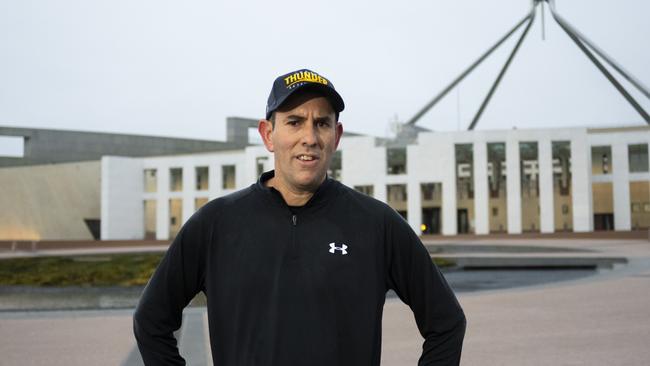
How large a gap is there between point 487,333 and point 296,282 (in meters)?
5.50

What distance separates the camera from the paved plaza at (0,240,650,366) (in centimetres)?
579

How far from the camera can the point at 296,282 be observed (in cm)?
195

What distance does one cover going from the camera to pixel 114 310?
9250mm

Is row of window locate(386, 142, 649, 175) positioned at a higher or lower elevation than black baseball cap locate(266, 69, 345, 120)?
higher

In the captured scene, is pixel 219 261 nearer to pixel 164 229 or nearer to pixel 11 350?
pixel 11 350

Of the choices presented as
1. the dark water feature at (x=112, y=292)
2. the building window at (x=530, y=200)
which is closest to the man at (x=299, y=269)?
the dark water feature at (x=112, y=292)

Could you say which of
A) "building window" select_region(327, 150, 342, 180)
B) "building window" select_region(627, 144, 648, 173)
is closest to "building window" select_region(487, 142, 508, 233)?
"building window" select_region(627, 144, 648, 173)

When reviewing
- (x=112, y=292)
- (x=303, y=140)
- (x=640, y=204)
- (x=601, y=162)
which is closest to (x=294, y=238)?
(x=303, y=140)

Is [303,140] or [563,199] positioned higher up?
[563,199]

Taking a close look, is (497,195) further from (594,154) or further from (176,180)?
(176,180)

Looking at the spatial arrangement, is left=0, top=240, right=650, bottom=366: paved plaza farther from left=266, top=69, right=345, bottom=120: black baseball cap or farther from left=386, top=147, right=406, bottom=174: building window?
left=386, top=147, right=406, bottom=174: building window

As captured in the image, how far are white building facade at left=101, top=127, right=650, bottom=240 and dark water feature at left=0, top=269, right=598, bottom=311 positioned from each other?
28.8 m

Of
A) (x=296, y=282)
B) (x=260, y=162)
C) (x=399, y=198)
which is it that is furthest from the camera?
(x=399, y=198)

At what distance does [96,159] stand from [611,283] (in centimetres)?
5574
